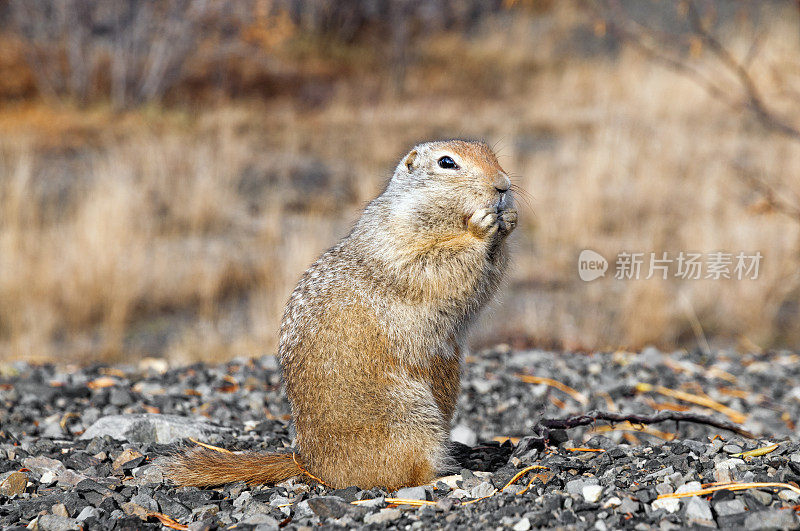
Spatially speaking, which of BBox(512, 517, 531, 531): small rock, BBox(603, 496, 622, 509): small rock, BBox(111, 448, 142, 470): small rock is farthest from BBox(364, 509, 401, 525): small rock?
BBox(111, 448, 142, 470): small rock

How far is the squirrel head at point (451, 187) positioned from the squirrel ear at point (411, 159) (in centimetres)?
4

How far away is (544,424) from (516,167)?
28.7 feet

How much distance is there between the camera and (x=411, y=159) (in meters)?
3.49

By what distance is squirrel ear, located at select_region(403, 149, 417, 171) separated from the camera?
3.48m

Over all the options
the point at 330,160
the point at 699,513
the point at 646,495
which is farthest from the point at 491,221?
the point at 330,160

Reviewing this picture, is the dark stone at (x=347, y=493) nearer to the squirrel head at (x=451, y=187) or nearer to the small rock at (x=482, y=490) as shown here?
the small rock at (x=482, y=490)

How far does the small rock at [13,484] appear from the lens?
127 inches

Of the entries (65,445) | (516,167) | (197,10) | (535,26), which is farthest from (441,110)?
(65,445)

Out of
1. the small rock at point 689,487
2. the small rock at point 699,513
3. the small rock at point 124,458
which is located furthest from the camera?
the small rock at point 124,458

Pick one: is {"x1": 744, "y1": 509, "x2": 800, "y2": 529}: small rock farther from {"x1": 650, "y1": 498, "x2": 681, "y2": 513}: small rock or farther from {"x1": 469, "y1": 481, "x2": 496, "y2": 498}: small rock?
{"x1": 469, "y1": 481, "x2": 496, "y2": 498}: small rock

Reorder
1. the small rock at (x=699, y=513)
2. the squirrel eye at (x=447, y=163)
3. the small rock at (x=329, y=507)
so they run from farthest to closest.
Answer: the squirrel eye at (x=447, y=163) < the small rock at (x=329, y=507) < the small rock at (x=699, y=513)

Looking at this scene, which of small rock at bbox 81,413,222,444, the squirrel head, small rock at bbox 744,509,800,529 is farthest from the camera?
small rock at bbox 81,413,222,444

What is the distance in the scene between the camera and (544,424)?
349 cm

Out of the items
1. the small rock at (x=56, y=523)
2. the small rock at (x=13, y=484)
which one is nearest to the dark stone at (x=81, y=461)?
the small rock at (x=13, y=484)
